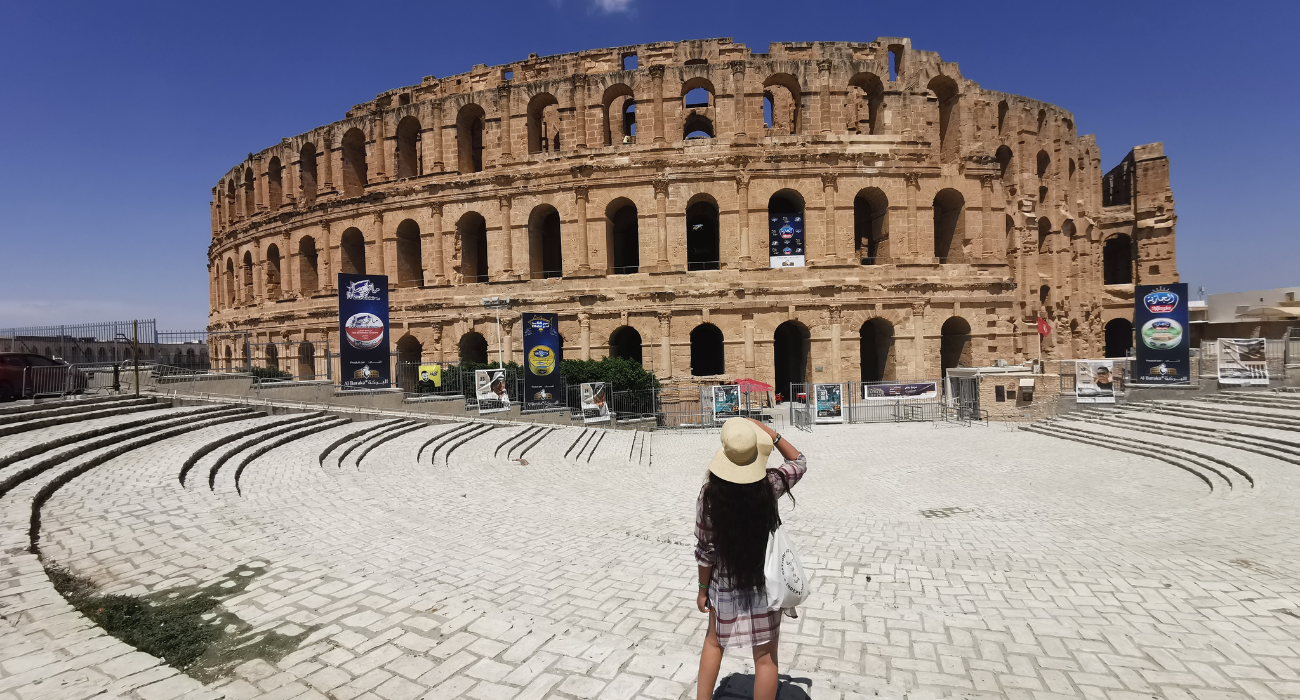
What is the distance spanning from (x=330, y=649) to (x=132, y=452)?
363 inches

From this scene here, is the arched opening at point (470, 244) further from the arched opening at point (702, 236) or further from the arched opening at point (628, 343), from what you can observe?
the arched opening at point (702, 236)

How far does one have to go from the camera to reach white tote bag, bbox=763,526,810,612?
2.67 metres

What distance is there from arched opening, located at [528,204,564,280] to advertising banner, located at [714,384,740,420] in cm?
1054

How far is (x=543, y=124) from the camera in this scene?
94.2 ft

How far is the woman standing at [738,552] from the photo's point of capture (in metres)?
2.68

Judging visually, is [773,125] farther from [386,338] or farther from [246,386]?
[246,386]

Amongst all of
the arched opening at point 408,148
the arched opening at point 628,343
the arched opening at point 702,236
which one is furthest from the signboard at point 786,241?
the arched opening at point 408,148

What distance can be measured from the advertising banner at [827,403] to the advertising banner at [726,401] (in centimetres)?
299

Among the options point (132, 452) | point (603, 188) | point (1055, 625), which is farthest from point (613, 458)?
point (603, 188)

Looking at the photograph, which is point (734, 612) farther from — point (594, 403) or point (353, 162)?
point (353, 162)

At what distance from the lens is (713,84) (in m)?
24.3

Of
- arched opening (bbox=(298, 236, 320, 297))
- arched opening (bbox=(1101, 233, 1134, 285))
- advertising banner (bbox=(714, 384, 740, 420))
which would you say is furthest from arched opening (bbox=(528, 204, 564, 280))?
arched opening (bbox=(1101, 233, 1134, 285))

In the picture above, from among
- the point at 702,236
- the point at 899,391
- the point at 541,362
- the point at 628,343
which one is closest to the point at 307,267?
the point at 628,343

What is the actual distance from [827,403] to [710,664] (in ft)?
58.2
